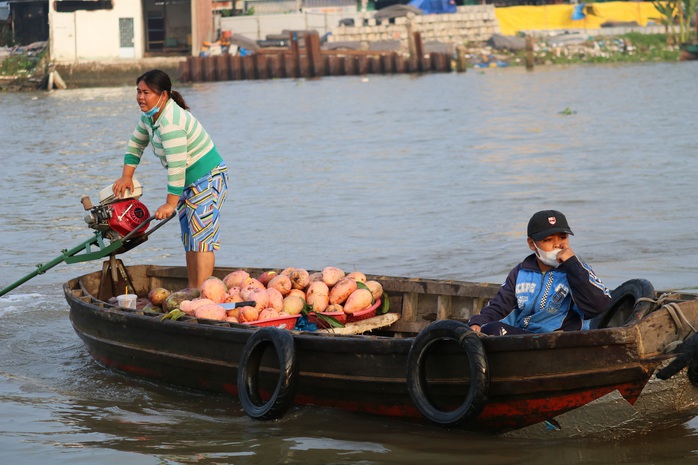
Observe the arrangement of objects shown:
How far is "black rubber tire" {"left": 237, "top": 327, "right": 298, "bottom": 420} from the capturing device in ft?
18.5

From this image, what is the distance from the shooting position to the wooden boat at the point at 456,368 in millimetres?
4957

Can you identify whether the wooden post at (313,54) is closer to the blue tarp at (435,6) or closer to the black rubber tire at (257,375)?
the blue tarp at (435,6)

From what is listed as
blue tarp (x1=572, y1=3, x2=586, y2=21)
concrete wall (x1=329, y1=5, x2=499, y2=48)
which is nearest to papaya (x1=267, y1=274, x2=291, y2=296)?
concrete wall (x1=329, y1=5, x2=499, y2=48)

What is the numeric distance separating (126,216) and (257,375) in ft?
6.23

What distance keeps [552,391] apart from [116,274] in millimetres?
3675

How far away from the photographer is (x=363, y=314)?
22.1 feet

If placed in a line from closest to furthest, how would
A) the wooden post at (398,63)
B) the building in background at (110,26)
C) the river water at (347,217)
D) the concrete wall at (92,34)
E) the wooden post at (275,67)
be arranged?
the river water at (347,217) → the concrete wall at (92,34) → the building in background at (110,26) → the wooden post at (275,67) → the wooden post at (398,63)

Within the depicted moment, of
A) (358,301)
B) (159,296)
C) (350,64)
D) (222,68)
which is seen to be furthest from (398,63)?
(358,301)

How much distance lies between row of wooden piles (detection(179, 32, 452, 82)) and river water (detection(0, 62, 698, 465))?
10.4 m

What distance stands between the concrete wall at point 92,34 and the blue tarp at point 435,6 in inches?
751

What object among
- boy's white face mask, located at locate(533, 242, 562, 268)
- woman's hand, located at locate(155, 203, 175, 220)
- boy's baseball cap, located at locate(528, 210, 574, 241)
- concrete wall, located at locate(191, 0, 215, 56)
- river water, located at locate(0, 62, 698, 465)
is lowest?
river water, located at locate(0, 62, 698, 465)

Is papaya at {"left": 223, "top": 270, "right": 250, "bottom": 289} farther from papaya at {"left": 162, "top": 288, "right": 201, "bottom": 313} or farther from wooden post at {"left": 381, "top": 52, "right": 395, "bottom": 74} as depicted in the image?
wooden post at {"left": 381, "top": 52, "right": 395, "bottom": 74}

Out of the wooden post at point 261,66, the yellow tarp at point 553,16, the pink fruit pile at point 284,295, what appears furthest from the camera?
the yellow tarp at point 553,16

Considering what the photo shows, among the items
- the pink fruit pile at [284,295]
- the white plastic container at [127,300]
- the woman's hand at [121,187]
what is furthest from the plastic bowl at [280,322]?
the woman's hand at [121,187]
